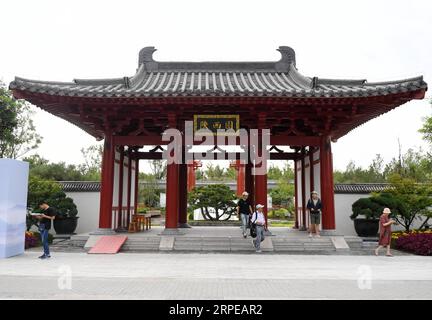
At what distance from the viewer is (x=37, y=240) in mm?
15953

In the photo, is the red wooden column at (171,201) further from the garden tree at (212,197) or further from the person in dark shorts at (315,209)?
the garden tree at (212,197)

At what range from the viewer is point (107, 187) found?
1412cm

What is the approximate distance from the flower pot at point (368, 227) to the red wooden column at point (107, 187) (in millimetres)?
11285

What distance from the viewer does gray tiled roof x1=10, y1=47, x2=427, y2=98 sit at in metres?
12.8

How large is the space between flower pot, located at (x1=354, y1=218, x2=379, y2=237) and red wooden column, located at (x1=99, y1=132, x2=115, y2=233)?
11285 millimetres

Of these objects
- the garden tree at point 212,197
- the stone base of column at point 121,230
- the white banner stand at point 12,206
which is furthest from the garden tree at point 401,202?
the white banner stand at point 12,206

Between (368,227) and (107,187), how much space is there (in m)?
11.8

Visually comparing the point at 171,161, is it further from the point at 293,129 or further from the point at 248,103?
the point at 293,129

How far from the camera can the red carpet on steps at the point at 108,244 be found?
1273 centimetres

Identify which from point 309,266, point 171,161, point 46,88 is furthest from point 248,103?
point 46,88

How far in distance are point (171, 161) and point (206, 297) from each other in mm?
8155

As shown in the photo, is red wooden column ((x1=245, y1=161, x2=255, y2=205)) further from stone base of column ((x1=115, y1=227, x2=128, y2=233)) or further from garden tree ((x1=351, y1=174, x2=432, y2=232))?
stone base of column ((x1=115, y1=227, x2=128, y2=233))

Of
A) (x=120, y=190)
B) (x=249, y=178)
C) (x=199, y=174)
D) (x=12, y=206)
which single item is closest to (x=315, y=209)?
(x=249, y=178)

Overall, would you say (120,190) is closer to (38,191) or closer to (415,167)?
(38,191)
